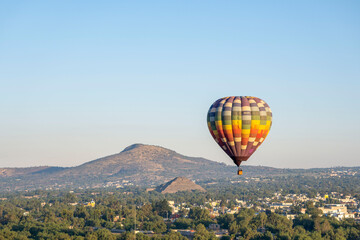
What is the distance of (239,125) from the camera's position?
87938 mm

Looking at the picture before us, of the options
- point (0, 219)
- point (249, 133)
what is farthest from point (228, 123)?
point (0, 219)

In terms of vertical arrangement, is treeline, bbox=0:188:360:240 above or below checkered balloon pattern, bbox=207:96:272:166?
below

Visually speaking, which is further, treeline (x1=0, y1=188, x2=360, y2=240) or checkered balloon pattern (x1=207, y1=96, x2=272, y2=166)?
treeline (x1=0, y1=188, x2=360, y2=240)

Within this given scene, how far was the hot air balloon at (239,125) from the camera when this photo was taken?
88000mm

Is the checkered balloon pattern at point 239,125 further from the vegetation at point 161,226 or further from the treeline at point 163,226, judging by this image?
the vegetation at point 161,226

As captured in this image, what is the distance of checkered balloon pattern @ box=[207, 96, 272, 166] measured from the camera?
289ft

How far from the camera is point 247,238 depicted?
127 m

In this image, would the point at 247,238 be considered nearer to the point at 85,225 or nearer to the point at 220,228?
the point at 220,228

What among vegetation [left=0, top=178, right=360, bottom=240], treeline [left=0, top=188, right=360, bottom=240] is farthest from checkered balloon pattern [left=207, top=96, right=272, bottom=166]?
vegetation [left=0, top=178, right=360, bottom=240]

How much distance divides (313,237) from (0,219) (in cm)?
8880

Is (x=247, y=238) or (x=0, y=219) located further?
(x=0, y=219)

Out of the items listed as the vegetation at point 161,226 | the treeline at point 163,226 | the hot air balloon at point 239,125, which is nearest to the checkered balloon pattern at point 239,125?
the hot air balloon at point 239,125

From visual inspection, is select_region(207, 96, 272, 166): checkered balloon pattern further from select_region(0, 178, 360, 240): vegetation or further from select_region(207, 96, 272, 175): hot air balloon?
select_region(0, 178, 360, 240): vegetation

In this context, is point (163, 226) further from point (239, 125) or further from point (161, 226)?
point (239, 125)
